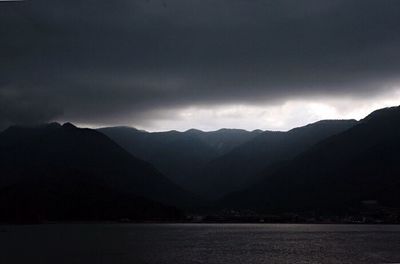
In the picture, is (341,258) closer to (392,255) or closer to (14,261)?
(392,255)

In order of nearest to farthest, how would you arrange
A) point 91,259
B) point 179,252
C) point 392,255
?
point 91,259
point 392,255
point 179,252

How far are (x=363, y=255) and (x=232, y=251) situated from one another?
16.4 meters

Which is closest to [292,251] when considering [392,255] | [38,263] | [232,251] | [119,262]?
[232,251]

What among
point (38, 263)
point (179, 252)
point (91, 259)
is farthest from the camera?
point (179, 252)

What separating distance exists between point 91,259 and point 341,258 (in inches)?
1051

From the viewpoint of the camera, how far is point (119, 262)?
2554 inches

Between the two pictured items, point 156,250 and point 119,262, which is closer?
point 119,262

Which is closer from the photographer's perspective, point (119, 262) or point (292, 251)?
point (119, 262)

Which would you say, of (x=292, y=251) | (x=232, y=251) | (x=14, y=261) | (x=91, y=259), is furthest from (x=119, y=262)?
(x=292, y=251)

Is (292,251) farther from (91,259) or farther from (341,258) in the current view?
(91,259)

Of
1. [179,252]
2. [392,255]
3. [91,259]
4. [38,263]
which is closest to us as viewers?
[38,263]

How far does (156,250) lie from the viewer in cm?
8269

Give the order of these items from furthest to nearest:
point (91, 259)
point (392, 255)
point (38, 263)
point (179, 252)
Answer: point (179, 252) < point (392, 255) < point (91, 259) < point (38, 263)

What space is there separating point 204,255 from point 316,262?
13.5m
